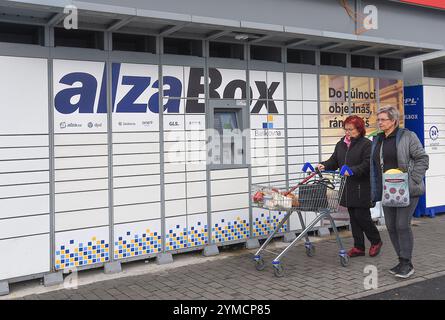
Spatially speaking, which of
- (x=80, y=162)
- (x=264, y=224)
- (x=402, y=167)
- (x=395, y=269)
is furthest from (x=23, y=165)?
(x=395, y=269)

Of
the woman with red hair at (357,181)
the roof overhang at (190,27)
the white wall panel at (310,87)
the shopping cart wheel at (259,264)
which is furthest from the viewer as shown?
the white wall panel at (310,87)

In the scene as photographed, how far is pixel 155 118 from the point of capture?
6.34 m

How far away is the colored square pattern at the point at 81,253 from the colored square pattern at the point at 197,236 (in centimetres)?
113

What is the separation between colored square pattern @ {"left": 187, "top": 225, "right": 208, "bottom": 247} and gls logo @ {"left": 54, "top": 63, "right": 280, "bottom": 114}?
1.57 m

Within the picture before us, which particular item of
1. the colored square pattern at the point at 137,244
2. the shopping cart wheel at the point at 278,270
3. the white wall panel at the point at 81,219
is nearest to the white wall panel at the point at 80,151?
the white wall panel at the point at 81,219

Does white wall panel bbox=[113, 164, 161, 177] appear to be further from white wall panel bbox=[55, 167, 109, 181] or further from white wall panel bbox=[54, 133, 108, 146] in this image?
white wall panel bbox=[54, 133, 108, 146]

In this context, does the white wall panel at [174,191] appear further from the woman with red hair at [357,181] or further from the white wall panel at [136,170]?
the woman with red hair at [357,181]

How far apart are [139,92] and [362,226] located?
333cm

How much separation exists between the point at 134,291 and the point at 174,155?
190 centimetres

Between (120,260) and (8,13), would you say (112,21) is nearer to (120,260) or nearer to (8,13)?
(8,13)

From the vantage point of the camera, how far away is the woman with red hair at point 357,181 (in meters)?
6.34

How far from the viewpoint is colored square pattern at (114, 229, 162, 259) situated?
20.0ft

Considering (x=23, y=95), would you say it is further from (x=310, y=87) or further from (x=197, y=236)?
(x=310, y=87)

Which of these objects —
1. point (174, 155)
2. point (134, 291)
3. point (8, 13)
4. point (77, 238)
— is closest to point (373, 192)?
point (174, 155)
